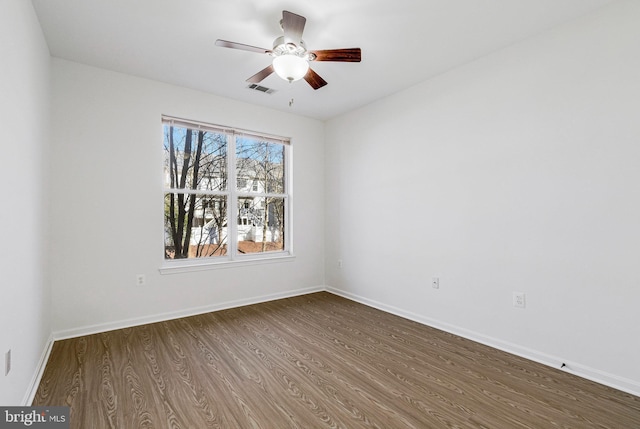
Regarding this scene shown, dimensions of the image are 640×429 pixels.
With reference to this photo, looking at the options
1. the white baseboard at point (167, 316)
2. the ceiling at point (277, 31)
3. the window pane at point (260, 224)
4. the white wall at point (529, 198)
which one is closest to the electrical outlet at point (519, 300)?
the white wall at point (529, 198)

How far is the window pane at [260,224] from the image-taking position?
169 inches

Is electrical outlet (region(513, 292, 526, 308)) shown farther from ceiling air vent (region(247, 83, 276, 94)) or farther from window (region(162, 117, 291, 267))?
ceiling air vent (region(247, 83, 276, 94))

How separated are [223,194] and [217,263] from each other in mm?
899

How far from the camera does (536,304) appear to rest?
261cm

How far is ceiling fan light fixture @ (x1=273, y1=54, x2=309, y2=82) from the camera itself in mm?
2381

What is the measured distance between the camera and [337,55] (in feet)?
7.78

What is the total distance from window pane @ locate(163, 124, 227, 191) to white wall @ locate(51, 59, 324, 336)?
195 millimetres

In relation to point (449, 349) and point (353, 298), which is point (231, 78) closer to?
point (353, 298)

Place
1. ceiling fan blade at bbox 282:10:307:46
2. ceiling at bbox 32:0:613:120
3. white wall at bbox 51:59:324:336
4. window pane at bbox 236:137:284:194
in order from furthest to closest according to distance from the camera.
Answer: window pane at bbox 236:137:284:194, white wall at bbox 51:59:324:336, ceiling at bbox 32:0:613:120, ceiling fan blade at bbox 282:10:307:46

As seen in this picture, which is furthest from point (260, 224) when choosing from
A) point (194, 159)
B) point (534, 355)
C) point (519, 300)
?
point (534, 355)

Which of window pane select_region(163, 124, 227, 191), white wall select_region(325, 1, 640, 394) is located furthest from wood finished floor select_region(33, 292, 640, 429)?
window pane select_region(163, 124, 227, 191)

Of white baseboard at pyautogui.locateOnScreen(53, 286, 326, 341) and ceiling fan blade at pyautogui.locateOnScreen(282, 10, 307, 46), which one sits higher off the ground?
ceiling fan blade at pyautogui.locateOnScreen(282, 10, 307, 46)

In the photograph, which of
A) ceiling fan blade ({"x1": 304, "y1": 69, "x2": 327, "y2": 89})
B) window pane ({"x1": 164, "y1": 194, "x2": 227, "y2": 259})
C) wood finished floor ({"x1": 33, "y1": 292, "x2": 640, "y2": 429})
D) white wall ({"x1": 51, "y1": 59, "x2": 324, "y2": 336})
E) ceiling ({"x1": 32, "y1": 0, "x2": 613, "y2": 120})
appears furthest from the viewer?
window pane ({"x1": 164, "y1": 194, "x2": 227, "y2": 259})

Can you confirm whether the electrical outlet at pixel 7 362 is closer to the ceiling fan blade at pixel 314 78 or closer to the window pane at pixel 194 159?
the window pane at pixel 194 159
